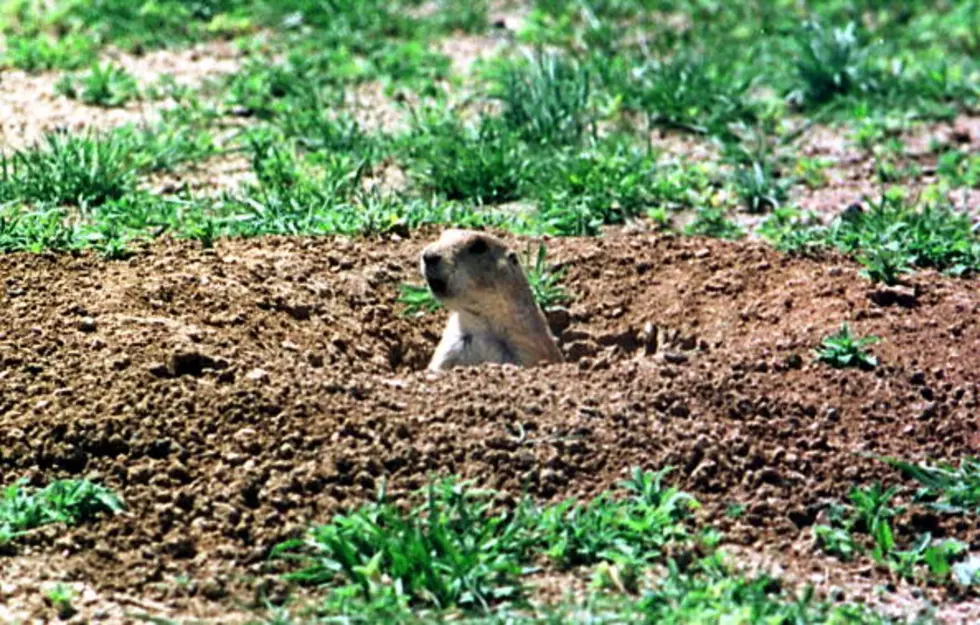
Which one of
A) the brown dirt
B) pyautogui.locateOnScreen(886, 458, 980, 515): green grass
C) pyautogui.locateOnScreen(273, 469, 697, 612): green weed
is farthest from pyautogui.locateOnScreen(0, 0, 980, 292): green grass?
pyautogui.locateOnScreen(273, 469, 697, 612): green weed

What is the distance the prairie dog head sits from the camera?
6.62 metres

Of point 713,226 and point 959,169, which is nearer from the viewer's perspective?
point 713,226

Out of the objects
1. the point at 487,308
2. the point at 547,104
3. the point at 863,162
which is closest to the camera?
the point at 487,308

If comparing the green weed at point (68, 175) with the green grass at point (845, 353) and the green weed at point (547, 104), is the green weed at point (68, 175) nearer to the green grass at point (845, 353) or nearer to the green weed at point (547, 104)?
the green weed at point (547, 104)

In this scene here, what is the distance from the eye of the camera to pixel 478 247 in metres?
6.70

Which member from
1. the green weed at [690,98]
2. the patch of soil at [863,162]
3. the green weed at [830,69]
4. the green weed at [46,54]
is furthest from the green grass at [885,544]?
the green weed at [46,54]

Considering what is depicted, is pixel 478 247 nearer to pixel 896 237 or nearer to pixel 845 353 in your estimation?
pixel 845 353

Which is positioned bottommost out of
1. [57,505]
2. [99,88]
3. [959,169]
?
[959,169]

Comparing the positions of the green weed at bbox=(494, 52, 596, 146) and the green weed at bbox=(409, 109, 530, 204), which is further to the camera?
the green weed at bbox=(494, 52, 596, 146)

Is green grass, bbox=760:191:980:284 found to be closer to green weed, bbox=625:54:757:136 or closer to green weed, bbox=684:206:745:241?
green weed, bbox=684:206:745:241

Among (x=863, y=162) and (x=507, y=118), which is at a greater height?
(x=507, y=118)

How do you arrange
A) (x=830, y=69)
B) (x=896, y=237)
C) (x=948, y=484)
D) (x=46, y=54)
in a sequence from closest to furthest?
(x=948, y=484), (x=896, y=237), (x=46, y=54), (x=830, y=69)

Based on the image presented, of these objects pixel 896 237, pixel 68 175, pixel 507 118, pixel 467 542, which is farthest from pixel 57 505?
pixel 507 118

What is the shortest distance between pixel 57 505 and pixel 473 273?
1.92 meters
